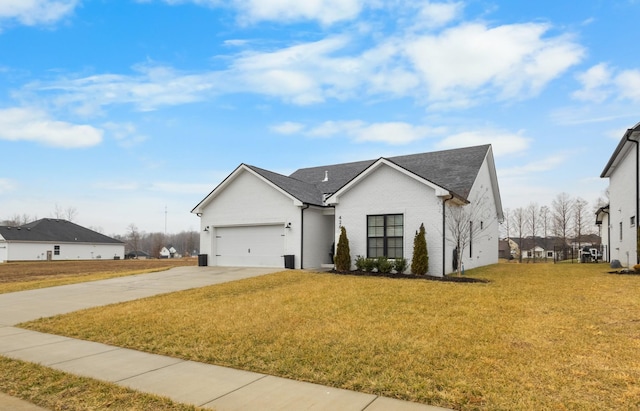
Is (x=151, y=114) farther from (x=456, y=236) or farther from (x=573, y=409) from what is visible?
(x=573, y=409)

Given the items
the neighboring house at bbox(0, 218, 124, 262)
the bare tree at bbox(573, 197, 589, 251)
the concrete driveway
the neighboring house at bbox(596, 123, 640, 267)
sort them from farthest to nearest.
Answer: the neighboring house at bbox(0, 218, 124, 262)
the bare tree at bbox(573, 197, 589, 251)
the neighboring house at bbox(596, 123, 640, 267)
the concrete driveway

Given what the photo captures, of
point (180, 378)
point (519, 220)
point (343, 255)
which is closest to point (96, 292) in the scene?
point (343, 255)

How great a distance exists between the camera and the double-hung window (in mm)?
15930

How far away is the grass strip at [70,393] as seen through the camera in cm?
404

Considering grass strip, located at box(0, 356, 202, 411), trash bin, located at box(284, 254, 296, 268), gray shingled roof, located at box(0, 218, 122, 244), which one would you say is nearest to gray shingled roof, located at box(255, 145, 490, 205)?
trash bin, located at box(284, 254, 296, 268)

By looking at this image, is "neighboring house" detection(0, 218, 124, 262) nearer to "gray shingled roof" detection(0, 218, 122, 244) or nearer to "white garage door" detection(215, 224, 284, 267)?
"gray shingled roof" detection(0, 218, 122, 244)

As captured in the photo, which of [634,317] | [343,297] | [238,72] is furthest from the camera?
[238,72]

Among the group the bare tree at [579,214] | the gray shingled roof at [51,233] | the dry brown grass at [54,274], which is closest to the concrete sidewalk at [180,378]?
the dry brown grass at [54,274]

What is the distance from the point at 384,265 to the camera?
15.2 metres

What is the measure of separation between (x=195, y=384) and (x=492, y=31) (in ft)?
42.3

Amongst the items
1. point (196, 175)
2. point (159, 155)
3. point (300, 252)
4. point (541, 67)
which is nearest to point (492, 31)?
point (541, 67)

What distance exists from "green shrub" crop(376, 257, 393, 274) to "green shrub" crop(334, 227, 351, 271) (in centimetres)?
142

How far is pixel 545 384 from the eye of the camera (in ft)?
13.7

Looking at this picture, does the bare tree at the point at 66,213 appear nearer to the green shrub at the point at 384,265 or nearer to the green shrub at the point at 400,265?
the green shrub at the point at 384,265
